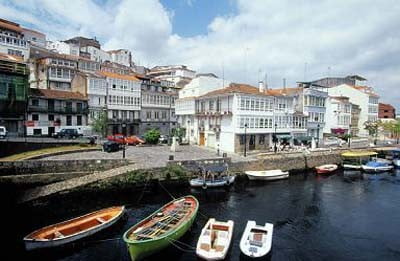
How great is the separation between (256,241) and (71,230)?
1407 centimetres

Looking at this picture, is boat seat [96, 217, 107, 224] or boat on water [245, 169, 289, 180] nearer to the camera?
boat seat [96, 217, 107, 224]

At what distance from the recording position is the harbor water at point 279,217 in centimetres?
2041

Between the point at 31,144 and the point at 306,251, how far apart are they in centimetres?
3662

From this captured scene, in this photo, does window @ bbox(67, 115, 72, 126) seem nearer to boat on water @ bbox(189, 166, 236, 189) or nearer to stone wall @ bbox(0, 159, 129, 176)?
stone wall @ bbox(0, 159, 129, 176)

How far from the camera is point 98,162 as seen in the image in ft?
115

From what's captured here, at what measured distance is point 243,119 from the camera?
51156 mm

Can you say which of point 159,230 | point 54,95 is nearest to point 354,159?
point 159,230

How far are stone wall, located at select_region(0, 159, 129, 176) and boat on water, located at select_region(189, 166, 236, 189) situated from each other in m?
9.62

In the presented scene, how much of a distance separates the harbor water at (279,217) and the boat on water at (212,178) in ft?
2.67

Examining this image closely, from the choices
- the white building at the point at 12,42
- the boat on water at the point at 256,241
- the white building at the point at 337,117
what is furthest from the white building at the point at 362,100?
the white building at the point at 12,42

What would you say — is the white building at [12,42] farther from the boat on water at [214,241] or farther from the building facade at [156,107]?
the boat on water at [214,241]

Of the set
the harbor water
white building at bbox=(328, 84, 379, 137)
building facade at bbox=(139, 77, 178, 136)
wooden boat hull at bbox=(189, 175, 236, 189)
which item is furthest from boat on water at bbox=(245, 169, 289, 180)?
white building at bbox=(328, 84, 379, 137)

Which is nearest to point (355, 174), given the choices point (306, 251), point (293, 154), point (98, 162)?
point (293, 154)

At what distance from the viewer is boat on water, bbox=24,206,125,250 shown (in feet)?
63.9
